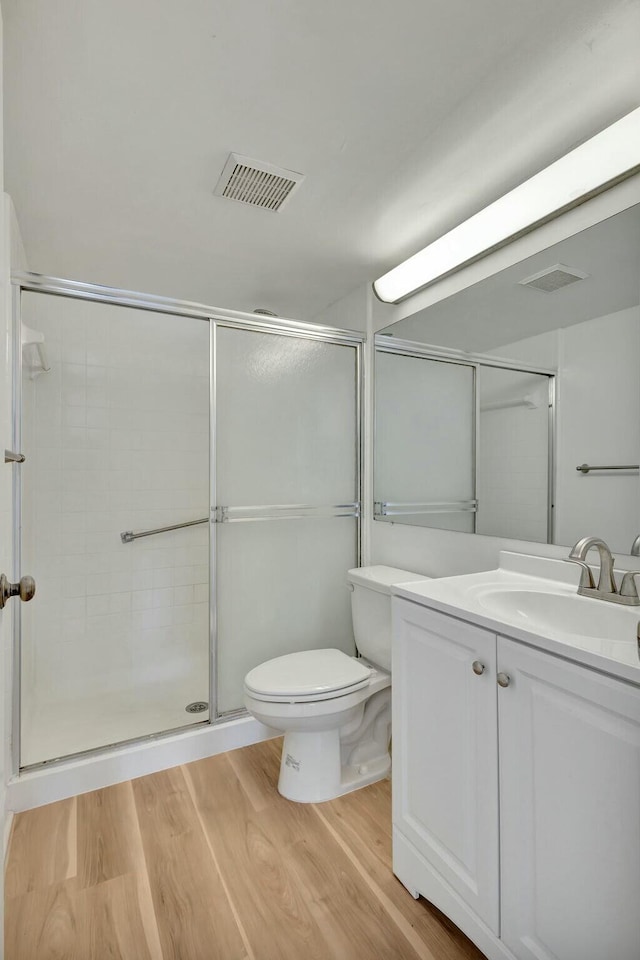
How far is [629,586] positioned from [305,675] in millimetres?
1104

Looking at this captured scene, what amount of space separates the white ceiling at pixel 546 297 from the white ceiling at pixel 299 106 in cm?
28

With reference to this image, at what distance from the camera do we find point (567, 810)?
906mm

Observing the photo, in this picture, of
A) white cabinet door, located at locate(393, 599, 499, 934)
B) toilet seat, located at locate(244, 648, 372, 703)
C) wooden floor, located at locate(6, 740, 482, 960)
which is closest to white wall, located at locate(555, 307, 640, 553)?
white cabinet door, located at locate(393, 599, 499, 934)

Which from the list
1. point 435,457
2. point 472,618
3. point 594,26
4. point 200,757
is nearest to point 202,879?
point 200,757

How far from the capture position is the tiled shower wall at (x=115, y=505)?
2.49m

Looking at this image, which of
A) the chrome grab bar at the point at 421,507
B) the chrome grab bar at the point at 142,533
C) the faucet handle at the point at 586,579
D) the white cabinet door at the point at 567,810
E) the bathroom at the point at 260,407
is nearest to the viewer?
the white cabinet door at the point at 567,810

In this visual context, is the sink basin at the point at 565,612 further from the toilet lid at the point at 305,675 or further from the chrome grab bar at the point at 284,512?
the chrome grab bar at the point at 284,512

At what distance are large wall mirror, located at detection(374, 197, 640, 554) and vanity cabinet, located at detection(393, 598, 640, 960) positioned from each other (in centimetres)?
61

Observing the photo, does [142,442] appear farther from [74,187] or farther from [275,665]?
[275,665]

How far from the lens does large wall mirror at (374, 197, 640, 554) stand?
1371 mm

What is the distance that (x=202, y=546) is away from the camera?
2920 mm

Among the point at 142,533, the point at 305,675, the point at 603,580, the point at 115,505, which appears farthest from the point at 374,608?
the point at 115,505

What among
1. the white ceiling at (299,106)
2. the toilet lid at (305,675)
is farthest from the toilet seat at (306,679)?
the white ceiling at (299,106)

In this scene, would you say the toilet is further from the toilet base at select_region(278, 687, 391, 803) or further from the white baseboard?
the white baseboard
